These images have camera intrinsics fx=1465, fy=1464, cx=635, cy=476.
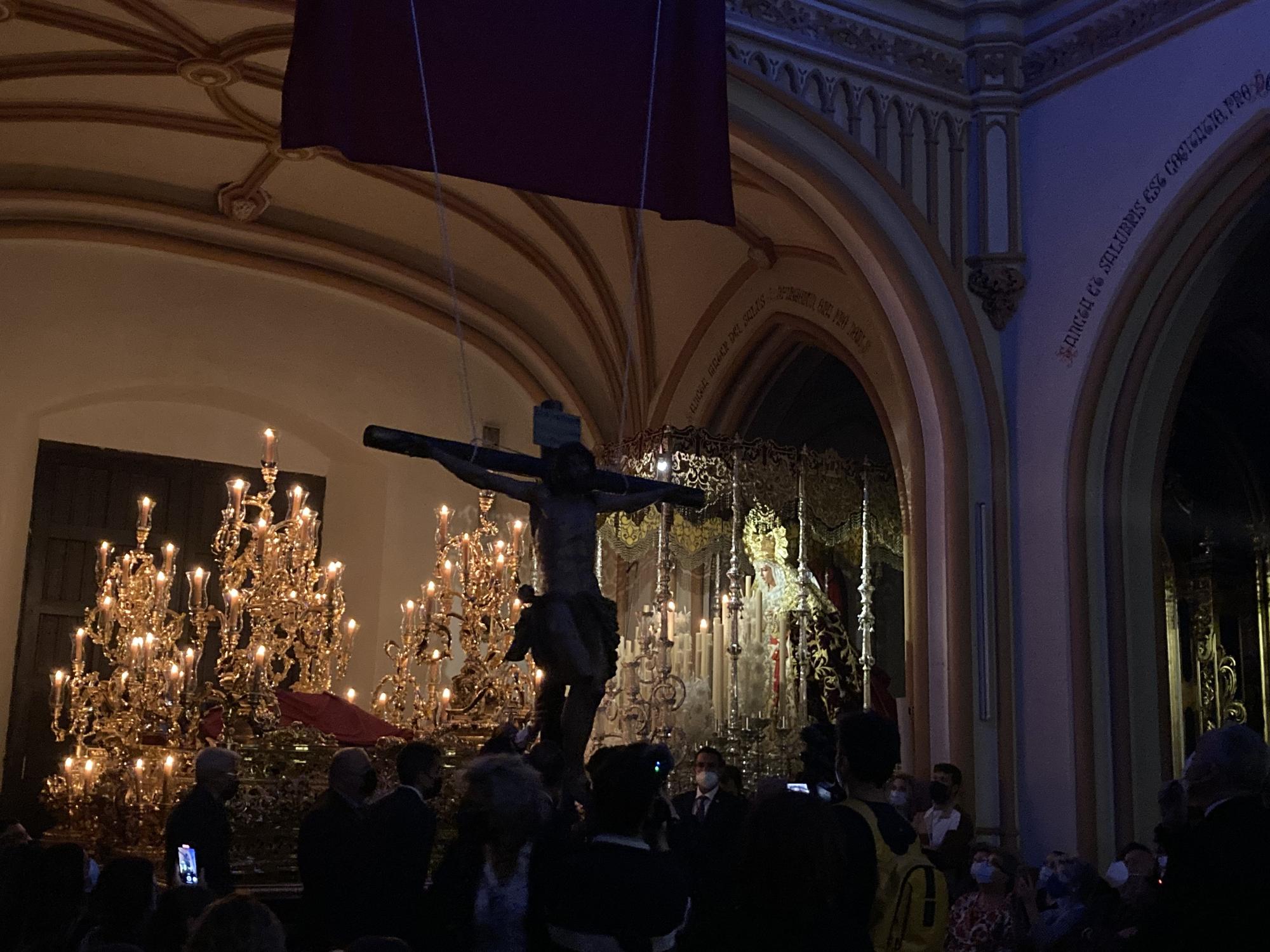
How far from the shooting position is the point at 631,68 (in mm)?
7027

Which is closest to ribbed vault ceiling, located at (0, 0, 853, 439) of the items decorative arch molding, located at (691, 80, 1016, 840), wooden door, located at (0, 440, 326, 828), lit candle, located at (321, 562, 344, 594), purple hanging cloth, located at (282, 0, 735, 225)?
decorative arch molding, located at (691, 80, 1016, 840)

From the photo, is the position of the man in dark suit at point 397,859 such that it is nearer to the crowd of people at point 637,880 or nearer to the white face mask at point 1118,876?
the crowd of people at point 637,880

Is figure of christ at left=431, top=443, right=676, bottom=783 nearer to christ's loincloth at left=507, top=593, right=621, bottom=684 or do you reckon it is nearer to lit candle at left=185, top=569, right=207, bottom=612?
christ's loincloth at left=507, top=593, right=621, bottom=684

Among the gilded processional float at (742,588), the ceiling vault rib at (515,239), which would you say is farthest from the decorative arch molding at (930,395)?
the ceiling vault rib at (515,239)

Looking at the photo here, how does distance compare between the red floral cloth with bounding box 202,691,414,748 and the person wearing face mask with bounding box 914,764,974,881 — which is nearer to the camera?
the person wearing face mask with bounding box 914,764,974,881

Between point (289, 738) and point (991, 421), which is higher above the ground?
point (991, 421)

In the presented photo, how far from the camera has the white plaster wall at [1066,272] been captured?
26.8 ft

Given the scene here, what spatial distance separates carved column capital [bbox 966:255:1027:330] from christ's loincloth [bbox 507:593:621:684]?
186 inches

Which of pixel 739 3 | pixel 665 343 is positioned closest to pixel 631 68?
pixel 739 3

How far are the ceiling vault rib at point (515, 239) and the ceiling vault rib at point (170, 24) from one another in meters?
1.83

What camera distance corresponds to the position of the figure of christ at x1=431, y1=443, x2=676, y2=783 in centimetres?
499

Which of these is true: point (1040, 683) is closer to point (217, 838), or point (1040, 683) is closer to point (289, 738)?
point (289, 738)

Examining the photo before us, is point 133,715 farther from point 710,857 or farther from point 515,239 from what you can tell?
point 515,239

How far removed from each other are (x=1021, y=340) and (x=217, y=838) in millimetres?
5933
